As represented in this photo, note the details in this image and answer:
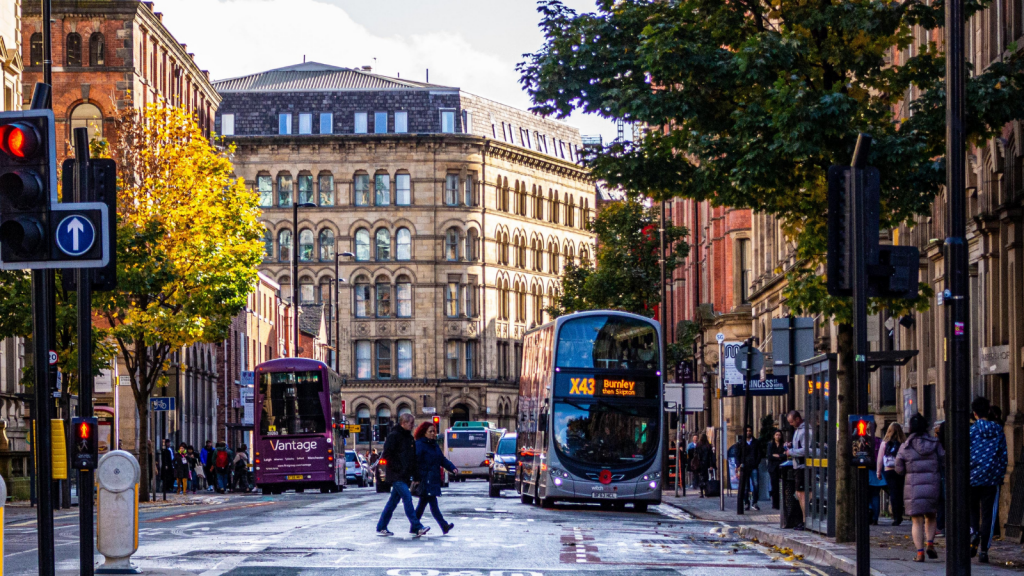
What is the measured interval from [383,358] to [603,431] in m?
74.0

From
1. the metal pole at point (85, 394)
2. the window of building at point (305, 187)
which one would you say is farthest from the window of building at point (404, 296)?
the metal pole at point (85, 394)

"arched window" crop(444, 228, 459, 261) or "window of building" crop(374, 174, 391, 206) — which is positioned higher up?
"window of building" crop(374, 174, 391, 206)

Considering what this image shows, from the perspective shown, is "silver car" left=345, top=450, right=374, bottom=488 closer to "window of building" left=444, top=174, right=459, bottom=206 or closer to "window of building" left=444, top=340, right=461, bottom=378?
"window of building" left=444, top=340, right=461, bottom=378

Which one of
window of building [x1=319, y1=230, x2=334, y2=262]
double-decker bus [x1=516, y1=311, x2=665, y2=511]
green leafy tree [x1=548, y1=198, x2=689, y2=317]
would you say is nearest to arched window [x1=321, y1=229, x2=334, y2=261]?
window of building [x1=319, y1=230, x2=334, y2=262]

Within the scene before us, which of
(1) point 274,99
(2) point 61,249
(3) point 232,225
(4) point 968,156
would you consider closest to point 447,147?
(1) point 274,99

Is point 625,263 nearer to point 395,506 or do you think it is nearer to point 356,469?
point 356,469

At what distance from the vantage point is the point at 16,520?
29469 millimetres

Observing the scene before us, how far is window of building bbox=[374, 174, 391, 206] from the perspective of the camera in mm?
106938

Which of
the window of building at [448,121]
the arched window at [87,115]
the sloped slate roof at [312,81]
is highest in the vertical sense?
the sloped slate roof at [312,81]

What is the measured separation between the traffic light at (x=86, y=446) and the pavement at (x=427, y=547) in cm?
271

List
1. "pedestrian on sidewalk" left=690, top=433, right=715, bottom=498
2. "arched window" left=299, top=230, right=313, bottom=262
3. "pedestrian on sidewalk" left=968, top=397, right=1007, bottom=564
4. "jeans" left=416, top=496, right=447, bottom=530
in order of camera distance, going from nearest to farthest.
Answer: "pedestrian on sidewalk" left=968, top=397, right=1007, bottom=564
"jeans" left=416, top=496, right=447, bottom=530
"pedestrian on sidewalk" left=690, top=433, right=715, bottom=498
"arched window" left=299, top=230, right=313, bottom=262

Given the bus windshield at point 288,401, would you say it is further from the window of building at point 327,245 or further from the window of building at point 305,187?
the window of building at point 327,245

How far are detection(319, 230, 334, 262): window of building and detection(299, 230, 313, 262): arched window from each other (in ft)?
2.34

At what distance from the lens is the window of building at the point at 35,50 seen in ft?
202
